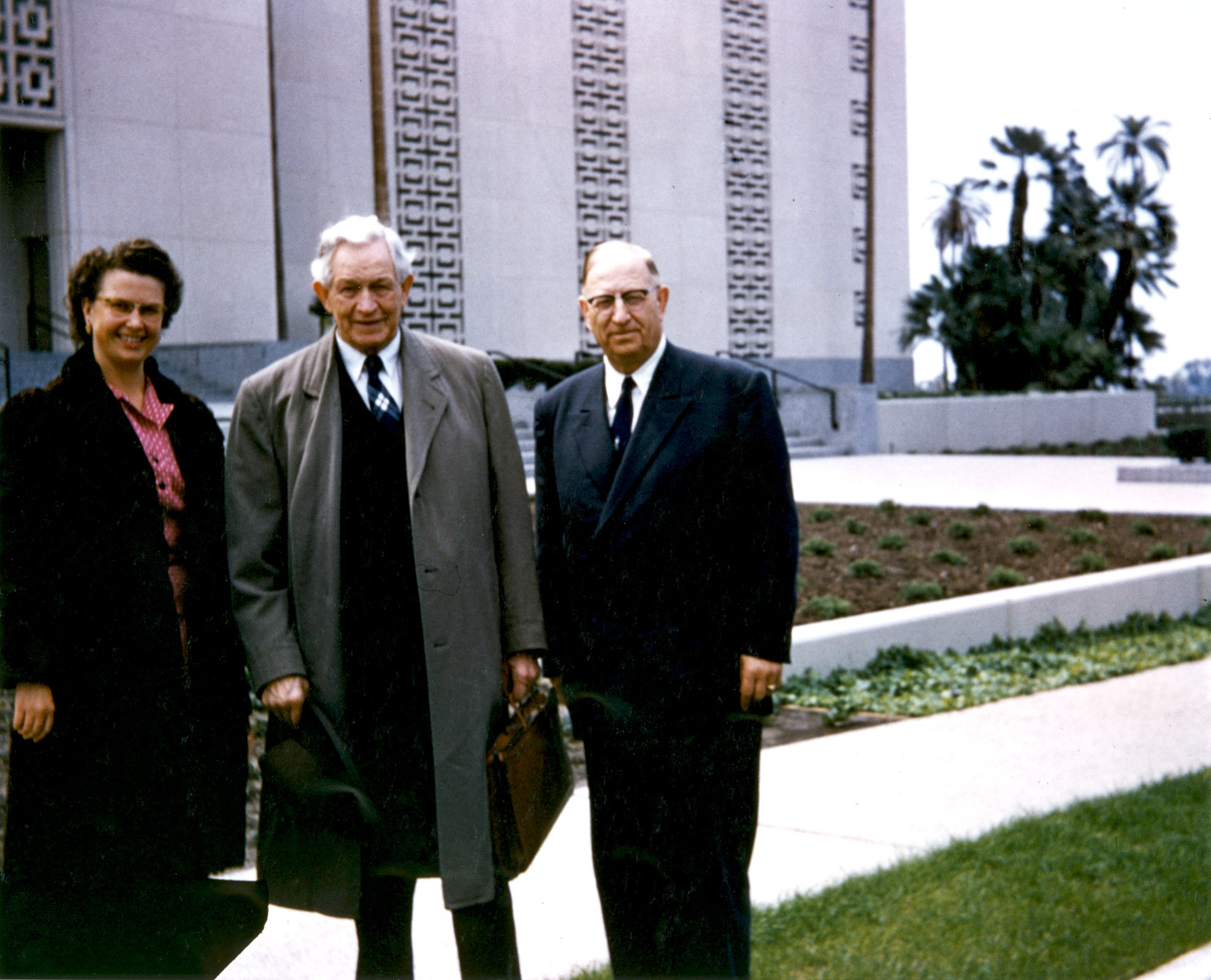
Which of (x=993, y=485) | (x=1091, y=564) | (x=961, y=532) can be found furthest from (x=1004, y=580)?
(x=993, y=485)

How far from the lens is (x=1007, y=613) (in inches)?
321

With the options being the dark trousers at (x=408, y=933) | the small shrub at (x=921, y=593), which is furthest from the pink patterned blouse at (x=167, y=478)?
the small shrub at (x=921, y=593)

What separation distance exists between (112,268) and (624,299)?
1.15 meters

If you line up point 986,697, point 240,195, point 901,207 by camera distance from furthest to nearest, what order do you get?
point 901,207 < point 240,195 < point 986,697

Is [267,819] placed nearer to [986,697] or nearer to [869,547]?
[986,697]

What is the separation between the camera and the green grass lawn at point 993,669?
22.2 feet

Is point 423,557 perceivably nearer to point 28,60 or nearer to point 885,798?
point 885,798

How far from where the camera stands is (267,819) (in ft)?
9.71

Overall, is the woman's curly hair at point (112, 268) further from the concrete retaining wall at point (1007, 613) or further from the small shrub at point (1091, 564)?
the small shrub at point (1091, 564)

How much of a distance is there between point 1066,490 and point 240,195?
491 inches

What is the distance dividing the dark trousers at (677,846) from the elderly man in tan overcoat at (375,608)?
1.02 feet

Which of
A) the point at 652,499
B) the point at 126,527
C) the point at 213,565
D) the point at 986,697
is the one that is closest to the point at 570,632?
the point at 652,499

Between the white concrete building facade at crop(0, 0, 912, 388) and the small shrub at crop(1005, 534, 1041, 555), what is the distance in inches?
321

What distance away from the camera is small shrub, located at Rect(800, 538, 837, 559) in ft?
33.0
